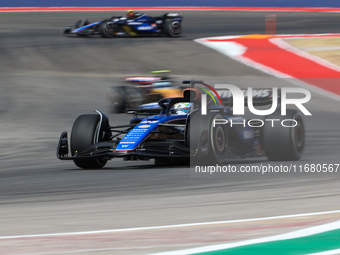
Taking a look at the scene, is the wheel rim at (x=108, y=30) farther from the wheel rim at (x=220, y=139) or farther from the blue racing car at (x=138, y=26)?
the wheel rim at (x=220, y=139)

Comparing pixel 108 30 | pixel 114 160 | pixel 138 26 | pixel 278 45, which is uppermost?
pixel 138 26

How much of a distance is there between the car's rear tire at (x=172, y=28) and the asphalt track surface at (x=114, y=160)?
0.54 meters

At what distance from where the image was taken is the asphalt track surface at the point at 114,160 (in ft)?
15.5

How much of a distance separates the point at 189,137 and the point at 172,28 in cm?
1725

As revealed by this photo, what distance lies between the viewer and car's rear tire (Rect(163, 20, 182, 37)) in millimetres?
23797

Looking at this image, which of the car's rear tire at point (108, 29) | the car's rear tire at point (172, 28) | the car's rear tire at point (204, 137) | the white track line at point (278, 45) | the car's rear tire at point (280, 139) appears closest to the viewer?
the car's rear tire at point (204, 137)

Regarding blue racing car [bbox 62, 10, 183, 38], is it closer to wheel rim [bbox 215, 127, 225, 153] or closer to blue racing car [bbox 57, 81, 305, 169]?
blue racing car [bbox 57, 81, 305, 169]

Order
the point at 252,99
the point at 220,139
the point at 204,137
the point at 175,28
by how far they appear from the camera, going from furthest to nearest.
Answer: the point at 175,28 → the point at 252,99 → the point at 220,139 → the point at 204,137

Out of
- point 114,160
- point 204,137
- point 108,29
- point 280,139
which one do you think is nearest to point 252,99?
point 280,139

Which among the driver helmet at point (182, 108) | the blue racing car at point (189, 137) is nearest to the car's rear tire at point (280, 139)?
the blue racing car at point (189, 137)

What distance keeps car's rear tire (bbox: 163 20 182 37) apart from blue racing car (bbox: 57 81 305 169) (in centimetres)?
1598

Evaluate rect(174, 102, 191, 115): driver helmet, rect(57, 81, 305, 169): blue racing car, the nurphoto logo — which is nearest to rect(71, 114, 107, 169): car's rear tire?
rect(57, 81, 305, 169): blue racing car

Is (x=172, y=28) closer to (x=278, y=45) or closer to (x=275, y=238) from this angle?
(x=278, y=45)

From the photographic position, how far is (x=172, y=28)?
A: 2386 centimetres
